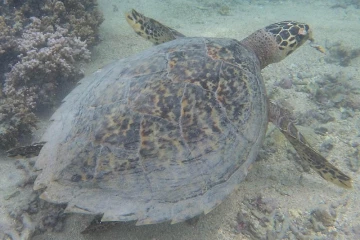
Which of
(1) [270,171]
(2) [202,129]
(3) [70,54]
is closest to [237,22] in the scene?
(3) [70,54]

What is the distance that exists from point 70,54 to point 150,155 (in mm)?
2933

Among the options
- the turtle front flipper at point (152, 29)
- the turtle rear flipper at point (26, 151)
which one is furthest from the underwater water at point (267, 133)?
the turtle front flipper at point (152, 29)

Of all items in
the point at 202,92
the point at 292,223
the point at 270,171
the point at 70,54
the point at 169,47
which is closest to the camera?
the point at 202,92

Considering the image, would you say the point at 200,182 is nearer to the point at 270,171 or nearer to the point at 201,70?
the point at 201,70

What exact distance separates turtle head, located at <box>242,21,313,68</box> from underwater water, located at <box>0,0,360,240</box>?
87 cm

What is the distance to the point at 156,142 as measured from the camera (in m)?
2.12

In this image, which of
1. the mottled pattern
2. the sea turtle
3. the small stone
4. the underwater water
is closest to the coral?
the underwater water

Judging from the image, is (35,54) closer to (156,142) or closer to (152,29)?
(152,29)

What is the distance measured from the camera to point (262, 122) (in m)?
2.76

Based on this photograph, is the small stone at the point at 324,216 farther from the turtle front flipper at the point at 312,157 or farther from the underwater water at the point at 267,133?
the turtle front flipper at the point at 312,157

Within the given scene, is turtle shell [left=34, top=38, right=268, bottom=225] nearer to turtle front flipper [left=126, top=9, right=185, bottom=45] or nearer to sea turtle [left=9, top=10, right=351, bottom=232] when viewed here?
sea turtle [left=9, top=10, right=351, bottom=232]

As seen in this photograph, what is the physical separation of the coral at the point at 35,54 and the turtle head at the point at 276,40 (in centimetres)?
288

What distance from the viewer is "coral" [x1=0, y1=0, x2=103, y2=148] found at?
345cm

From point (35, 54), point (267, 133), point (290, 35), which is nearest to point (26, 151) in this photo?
point (35, 54)
